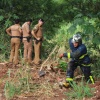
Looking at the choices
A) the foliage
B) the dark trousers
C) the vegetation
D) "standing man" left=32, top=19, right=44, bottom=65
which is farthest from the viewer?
the vegetation

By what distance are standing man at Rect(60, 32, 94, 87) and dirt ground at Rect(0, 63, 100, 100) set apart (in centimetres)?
33

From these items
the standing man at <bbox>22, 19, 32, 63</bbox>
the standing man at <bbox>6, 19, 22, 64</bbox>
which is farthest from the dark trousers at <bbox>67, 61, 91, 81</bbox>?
the standing man at <bbox>6, 19, 22, 64</bbox>

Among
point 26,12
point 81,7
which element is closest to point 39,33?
point 81,7

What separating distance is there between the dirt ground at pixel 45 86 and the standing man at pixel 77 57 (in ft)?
1.07

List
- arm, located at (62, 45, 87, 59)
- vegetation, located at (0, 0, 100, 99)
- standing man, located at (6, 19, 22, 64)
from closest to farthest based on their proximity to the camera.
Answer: arm, located at (62, 45, 87, 59) → standing man, located at (6, 19, 22, 64) → vegetation, located at (0, 0, 100, 99)

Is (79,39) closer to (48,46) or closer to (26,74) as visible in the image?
(26,74)

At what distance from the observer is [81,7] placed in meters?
10.6

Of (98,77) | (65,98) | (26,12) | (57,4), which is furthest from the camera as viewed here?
(26,12)

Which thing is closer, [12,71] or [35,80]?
[35,80]

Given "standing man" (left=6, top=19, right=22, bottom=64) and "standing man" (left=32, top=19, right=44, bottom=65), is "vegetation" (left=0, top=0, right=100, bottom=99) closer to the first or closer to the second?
"standing man" (left=6, top=19, right=22, bottom=64)

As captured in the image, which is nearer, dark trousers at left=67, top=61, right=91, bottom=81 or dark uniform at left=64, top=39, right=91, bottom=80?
dark uniform at left=64, top=39, right=91, bottom=80

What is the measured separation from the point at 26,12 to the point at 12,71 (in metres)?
4.54

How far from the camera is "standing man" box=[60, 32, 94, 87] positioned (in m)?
8.70

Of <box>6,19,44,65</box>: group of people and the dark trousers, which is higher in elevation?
<box>6,19,44,65</box>: group of people
